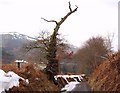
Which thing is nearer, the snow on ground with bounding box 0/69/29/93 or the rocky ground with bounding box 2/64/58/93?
the snow on ground with bounding box 0/69/29/93

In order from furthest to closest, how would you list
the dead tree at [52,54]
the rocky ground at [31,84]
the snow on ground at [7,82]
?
the dead tree at [52,54] → the rocky ground at [31,84] → the snow on ground at [7,82]

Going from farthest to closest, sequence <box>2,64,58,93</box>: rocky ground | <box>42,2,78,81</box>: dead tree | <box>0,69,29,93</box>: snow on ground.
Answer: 1. <box>42,2,78,81</box>: dead tree
2. <box>2,64,58,93</box>: rocky ground
3. <box>0,69,29,93</box>: snow on ground

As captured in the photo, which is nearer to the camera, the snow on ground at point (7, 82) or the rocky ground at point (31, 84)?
the snow on ground at point (7, 82)

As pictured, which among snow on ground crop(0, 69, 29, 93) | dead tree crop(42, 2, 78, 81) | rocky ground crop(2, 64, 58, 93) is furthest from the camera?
dead tree crop(42, 2, 78, 81)

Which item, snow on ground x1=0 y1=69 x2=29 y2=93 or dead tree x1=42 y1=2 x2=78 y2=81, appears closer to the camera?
snow on ground x1=0 y1=69 x2=29 y2=93

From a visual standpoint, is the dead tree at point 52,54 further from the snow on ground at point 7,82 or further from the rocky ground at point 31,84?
the snow on ground at point 7,82

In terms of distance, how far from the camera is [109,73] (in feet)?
28.4

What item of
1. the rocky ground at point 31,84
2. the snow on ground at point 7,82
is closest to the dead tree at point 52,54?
the rocky ground at point 31,84

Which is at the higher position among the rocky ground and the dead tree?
the dead tree

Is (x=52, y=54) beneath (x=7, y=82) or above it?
above

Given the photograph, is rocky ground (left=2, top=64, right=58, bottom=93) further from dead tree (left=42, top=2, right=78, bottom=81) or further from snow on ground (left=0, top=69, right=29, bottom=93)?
dead tree (left=42, top=2, right=78, bottom=81)

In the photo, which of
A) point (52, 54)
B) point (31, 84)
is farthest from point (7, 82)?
point (52, 54)

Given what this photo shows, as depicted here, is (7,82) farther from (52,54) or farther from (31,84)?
(52,54)

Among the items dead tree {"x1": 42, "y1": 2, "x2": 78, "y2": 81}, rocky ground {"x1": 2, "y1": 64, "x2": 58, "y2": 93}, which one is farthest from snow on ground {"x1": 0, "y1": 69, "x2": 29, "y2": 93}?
dead tree {"x1": 42, "y1": 2, "x2": 78, "y2": 81}
